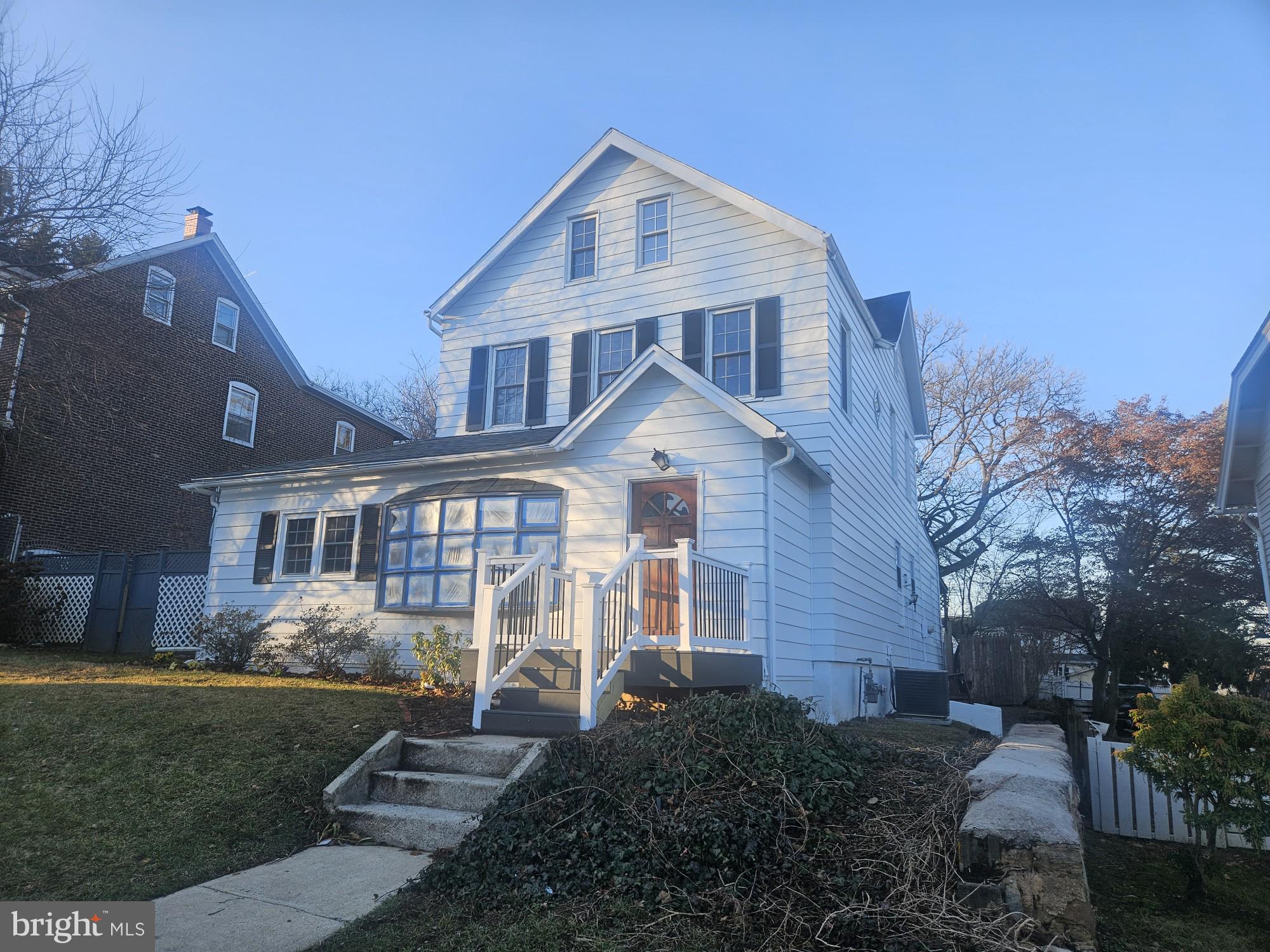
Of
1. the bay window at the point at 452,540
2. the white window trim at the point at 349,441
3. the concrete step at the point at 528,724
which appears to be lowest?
the concrete step at the point at 528,724

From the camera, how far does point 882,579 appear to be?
16078mm

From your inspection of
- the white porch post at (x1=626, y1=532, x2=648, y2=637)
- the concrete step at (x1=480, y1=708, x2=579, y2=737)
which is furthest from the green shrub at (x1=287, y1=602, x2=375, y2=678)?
the white porch post at (x1=626, y1=532, x2=648, y2=637)

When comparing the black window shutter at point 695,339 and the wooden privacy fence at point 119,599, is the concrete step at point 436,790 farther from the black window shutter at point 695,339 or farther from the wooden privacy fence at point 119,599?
the wooden privacy fence at point 119,599

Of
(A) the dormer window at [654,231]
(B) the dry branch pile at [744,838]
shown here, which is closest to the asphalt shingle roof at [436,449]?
(A) the dormer window at [654,231]

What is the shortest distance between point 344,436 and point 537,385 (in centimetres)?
1412

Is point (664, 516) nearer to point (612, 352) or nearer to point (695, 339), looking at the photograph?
point (695, 339)

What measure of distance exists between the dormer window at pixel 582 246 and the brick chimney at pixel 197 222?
1237 centimetres

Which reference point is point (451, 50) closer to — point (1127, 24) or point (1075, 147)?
point (1127, 24)

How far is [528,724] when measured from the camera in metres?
7.95

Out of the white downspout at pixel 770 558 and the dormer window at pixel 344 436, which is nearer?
the white downspout at pixel 770 558

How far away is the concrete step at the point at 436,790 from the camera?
6.14 m

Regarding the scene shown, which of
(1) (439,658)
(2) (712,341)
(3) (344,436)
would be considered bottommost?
(1) (439,658)

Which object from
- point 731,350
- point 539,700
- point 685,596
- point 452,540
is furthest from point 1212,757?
point 452,540

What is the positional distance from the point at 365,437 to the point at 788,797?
25181 millimetres
